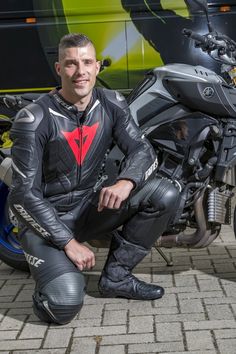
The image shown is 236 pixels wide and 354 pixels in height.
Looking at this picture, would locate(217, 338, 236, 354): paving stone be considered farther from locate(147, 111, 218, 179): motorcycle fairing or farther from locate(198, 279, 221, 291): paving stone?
locate(147, 111, 218, 179): motorcycle fairing

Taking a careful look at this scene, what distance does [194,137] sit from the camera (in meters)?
3.97

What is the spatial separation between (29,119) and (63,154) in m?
0.28

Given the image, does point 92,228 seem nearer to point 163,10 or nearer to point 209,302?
point 209,302

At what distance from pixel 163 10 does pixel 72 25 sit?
998 mm

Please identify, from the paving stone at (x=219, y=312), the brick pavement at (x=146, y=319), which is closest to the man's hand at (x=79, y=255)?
the brick pavement at (x=146, y=319)

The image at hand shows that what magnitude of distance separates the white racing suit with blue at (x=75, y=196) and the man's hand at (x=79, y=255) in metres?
0.04

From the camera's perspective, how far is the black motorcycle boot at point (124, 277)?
3.89 meters

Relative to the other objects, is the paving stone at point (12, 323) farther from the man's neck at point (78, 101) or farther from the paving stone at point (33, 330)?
the man's neck at point (78, 101)

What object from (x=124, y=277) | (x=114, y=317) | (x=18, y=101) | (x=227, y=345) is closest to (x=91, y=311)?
(x=114, y=317)

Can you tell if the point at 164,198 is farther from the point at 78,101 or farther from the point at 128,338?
the point at 128,338

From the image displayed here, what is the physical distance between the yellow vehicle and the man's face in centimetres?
358

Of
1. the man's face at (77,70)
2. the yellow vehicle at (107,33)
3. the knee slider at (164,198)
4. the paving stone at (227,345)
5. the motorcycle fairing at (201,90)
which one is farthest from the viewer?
the yellow vehicle at (107,33)

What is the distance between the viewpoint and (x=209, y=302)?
12.5 ft

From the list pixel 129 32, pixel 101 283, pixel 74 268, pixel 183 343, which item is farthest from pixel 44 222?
pixel 129 32
